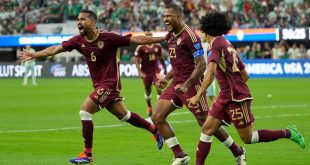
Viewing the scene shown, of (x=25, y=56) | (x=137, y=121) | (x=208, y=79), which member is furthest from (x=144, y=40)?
(x=208, y=79)

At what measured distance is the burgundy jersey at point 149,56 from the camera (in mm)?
23969

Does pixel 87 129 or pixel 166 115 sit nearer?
pixel 166 115

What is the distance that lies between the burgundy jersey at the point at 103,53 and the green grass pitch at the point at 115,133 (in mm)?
1374

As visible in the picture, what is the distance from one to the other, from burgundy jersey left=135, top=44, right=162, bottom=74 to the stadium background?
1.36 meters

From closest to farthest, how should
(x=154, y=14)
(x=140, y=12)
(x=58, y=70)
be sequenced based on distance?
1. (x=154, y=14)
2. (x=140, y=12)
3. (x=58, y=70)

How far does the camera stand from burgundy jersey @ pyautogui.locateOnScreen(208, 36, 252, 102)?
438 inches

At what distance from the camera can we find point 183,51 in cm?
1251

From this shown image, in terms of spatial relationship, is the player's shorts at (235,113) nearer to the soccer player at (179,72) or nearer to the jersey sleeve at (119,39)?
the soccer player at (179,72)

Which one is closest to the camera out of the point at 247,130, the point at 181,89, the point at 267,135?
the point at 247,130

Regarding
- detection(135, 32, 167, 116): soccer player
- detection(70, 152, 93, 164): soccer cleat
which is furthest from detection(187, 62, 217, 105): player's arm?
detection(135, 32, 167, 116): soccer player

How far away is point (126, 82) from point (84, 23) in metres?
29.7

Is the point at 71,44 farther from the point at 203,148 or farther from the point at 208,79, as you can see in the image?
the point at 203,148

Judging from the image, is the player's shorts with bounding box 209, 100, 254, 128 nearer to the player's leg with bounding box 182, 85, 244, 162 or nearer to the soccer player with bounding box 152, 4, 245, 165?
the player's leg with bounding box 182, 85, 244, 162

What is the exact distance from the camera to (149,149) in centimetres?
1486
